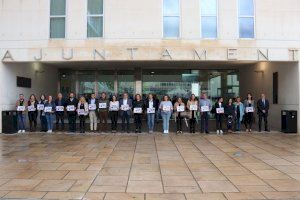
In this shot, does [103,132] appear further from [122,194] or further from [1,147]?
[122,194]

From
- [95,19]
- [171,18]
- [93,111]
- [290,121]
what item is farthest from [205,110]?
[95,19]

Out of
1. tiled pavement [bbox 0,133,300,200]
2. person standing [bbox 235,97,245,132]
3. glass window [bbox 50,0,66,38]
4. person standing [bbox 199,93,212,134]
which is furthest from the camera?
glass window [bbox 50,0,66,38]

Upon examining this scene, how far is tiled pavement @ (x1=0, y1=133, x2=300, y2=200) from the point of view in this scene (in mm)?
6664

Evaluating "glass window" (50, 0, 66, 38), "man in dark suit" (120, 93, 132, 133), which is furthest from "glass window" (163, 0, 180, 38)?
"glass window" (50, 0, 66, 38)

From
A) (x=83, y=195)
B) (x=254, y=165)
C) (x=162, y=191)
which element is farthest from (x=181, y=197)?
(x=254, y=165)

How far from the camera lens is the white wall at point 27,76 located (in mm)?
16234

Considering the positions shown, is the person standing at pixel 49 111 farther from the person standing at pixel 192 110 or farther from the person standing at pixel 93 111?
the person standing at pixel 192 110

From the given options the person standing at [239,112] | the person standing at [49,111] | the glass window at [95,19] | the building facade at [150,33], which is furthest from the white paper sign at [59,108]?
the person standing at [239,112]

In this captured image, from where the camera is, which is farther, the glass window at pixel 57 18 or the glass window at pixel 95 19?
the glass window at pixel 57 18

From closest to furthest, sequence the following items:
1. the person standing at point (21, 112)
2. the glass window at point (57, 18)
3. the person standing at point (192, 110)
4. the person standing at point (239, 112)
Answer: the person standing at point (192, 110) < the person standing at point (21, 112) < the person standing at point (239, 112) < the glass window at point (57, 18)

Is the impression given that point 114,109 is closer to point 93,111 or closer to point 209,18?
point 93,111

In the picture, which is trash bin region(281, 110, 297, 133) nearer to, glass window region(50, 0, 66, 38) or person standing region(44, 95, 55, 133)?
person standing region(44, 95, 55, 133)

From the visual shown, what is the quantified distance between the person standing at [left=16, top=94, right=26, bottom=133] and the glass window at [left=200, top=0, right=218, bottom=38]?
835cm

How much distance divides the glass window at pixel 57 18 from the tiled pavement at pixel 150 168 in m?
5.12
